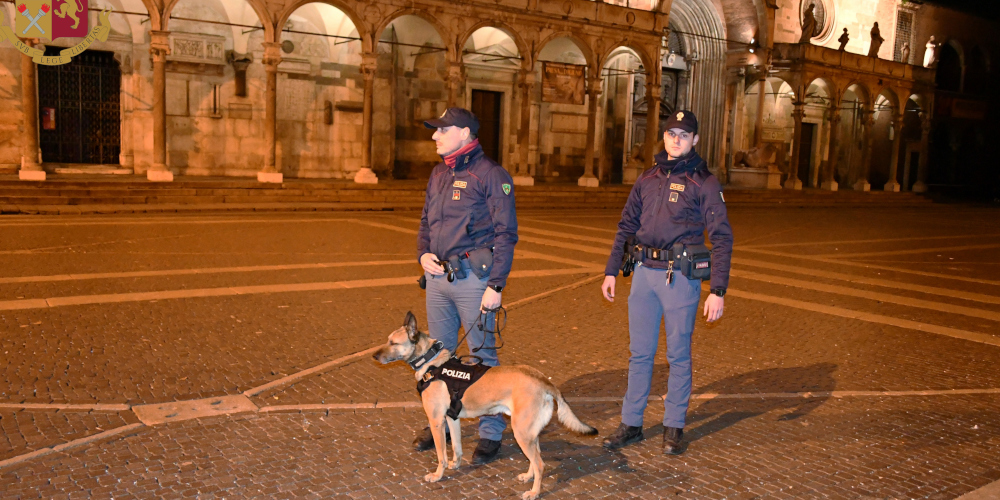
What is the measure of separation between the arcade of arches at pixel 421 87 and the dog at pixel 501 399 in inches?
648

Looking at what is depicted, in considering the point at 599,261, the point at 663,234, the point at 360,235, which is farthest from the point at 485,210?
the point at 360,235

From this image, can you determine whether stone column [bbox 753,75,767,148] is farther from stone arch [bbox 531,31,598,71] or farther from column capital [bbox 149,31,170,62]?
column capital [bbox 149,31,170,62]

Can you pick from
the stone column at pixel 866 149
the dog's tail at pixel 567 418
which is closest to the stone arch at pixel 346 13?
the dog's tail at pixel 567 418

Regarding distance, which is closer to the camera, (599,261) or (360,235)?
(599,261)

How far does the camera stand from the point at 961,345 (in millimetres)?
8000

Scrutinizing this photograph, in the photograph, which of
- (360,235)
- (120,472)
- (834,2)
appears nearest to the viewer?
(120,472)

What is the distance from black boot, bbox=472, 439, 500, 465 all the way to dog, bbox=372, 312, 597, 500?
0.27m

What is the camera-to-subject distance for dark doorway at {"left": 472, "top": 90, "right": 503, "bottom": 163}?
2806cm

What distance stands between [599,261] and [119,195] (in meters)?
10.6

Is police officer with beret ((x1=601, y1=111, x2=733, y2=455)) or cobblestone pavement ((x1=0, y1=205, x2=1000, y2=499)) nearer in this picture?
cobblestone pavement ((x1=0, y1=205, x2=1000, y2=499))

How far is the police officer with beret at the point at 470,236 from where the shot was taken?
4395mm

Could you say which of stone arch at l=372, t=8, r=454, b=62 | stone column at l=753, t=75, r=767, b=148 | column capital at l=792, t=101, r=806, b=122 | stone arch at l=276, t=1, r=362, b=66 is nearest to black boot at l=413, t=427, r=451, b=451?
stone arch at l=372, t=8, r=454, b=62

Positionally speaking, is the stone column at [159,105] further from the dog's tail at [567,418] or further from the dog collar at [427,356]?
the dog's tail at [567,418]

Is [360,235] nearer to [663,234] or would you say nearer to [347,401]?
[347,401]
